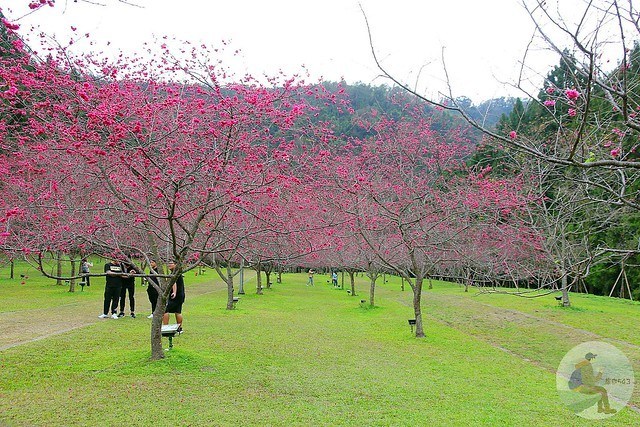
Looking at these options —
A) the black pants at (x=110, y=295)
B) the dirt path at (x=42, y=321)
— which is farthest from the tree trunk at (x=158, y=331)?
the black pants at (x=110, y=295)

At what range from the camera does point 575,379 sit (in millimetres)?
7719

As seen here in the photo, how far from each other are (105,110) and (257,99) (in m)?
1.73

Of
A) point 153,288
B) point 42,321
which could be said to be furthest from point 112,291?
point 153,288

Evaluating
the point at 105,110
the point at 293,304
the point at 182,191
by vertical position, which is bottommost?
the point at 293,304

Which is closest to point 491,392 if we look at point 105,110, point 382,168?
point 105,110

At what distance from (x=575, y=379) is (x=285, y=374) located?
451cm

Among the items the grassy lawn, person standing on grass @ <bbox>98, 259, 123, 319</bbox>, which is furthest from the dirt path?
person standing on grass @ <bbox>98, 259, 123, 319</bbox>

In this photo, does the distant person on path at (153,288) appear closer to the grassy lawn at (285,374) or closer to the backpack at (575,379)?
the grassy lawn at (285,374)

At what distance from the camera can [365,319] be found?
1442 centimetres

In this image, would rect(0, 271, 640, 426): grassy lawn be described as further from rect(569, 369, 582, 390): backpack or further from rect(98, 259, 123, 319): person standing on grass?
rect(98, 259, 123, 319): person standing on grass

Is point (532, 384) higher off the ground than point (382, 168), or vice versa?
point (382, 168)

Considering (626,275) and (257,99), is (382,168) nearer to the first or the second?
(257,99)

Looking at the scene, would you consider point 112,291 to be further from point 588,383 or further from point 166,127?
point 588,383

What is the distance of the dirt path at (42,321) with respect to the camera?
9.06 m
